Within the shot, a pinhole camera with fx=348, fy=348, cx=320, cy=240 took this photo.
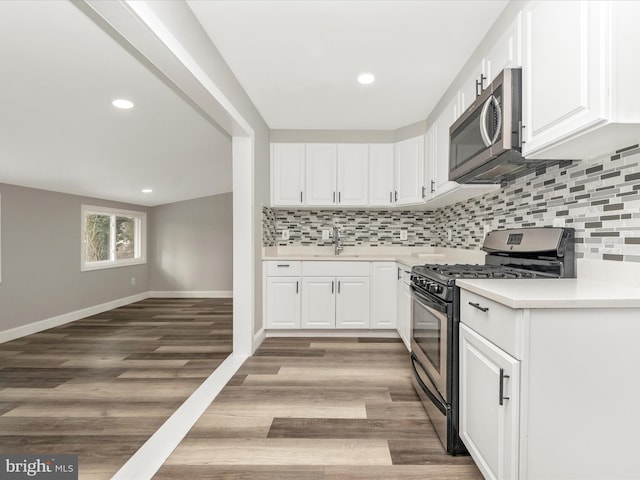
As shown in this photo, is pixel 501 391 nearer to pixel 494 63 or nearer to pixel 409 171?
pixel 494 63

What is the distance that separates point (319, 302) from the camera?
358cm

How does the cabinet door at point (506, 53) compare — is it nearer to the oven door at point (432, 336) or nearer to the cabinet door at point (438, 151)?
the cabinet door at point (438, 151)

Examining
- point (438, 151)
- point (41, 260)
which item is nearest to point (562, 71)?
point (438, 151)

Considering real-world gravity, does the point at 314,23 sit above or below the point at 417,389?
above

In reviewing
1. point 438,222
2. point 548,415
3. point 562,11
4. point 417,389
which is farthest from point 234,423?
point 438,222

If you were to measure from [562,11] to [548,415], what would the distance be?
149 centimetres

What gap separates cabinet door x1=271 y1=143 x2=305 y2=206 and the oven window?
6.58 ft

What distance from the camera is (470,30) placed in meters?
2.05

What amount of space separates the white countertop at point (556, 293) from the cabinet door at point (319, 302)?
79.5 inches

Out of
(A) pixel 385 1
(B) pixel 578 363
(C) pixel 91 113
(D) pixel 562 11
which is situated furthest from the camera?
(C) pixel 91 113

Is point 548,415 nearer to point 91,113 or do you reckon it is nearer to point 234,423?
point 234,423

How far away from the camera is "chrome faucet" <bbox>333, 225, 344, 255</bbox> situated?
405 centimetres

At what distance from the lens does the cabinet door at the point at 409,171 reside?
355 centimetres

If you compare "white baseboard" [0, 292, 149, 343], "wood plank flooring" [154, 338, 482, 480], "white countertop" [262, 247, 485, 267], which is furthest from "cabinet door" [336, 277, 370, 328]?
"white baseboard" [0, 292, 149, 343]
